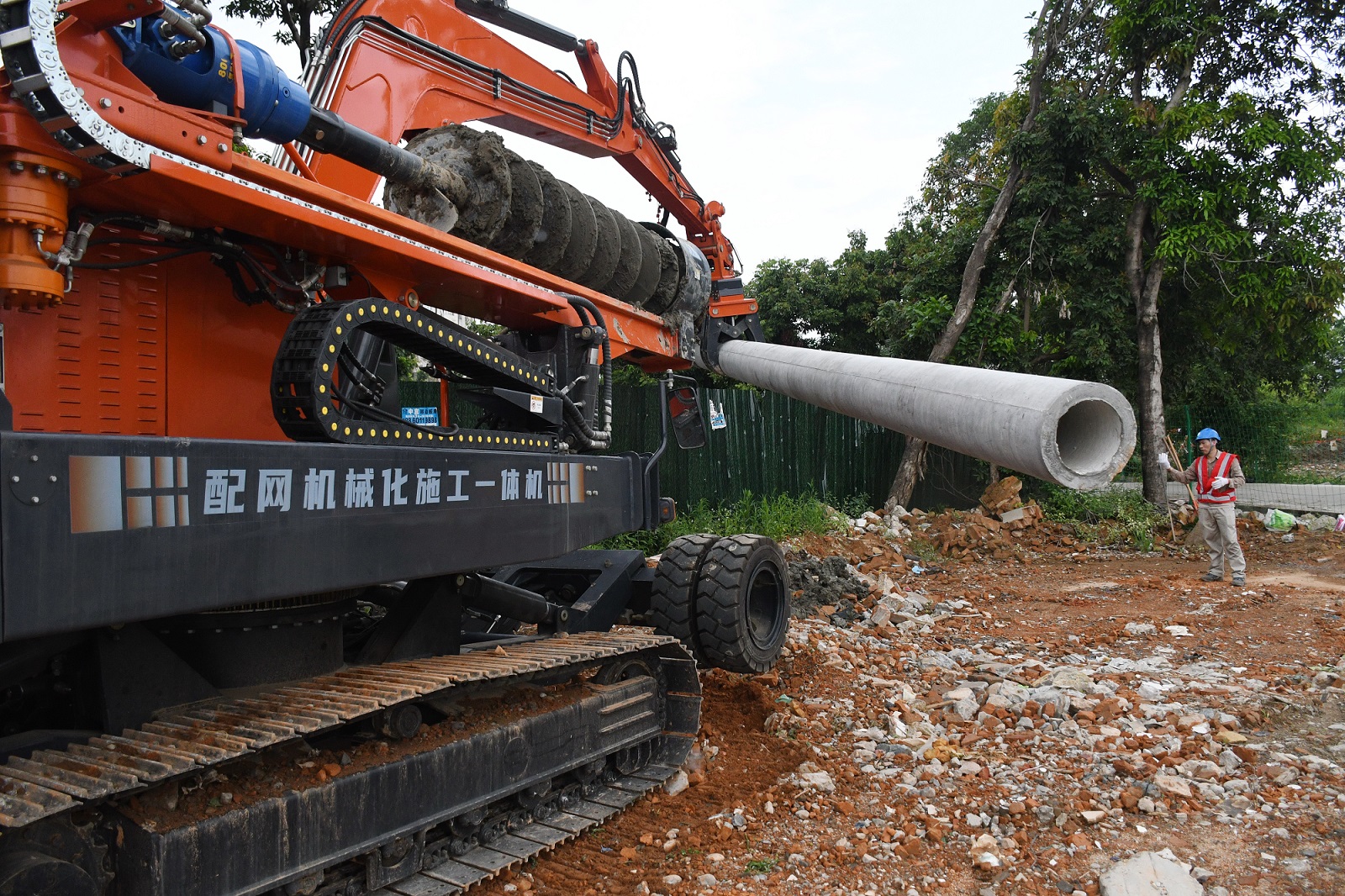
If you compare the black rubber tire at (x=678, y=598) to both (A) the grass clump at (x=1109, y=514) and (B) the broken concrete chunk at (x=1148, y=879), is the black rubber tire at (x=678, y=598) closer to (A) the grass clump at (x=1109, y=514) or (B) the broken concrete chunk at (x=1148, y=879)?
(B) the broken concrete chunk at (x=1148, y=879)

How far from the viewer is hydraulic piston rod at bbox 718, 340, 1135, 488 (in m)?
2.41

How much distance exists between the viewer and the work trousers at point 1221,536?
9.77 meters

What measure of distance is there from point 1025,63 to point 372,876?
51.9 ft

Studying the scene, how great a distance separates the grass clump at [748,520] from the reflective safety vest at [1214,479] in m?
4.31

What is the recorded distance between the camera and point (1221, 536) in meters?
10.1

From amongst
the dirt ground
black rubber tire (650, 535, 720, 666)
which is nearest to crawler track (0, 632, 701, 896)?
the dirt ground

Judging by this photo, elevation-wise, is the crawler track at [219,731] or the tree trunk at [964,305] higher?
the tree trunk at [964,305]

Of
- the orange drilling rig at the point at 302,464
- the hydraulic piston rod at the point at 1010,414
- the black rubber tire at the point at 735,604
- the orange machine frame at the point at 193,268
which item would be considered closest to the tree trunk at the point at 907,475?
the black rubber tire at the point at 735,604

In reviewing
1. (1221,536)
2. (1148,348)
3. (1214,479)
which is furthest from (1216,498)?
(1148,348)

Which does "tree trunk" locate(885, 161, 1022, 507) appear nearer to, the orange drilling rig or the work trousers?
the work trousers

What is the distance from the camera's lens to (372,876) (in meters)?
2.90

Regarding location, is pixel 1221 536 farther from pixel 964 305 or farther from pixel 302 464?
pixel 302 464

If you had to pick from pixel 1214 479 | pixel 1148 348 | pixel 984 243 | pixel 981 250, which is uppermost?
pixel 984 243

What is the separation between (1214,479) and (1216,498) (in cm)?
21
